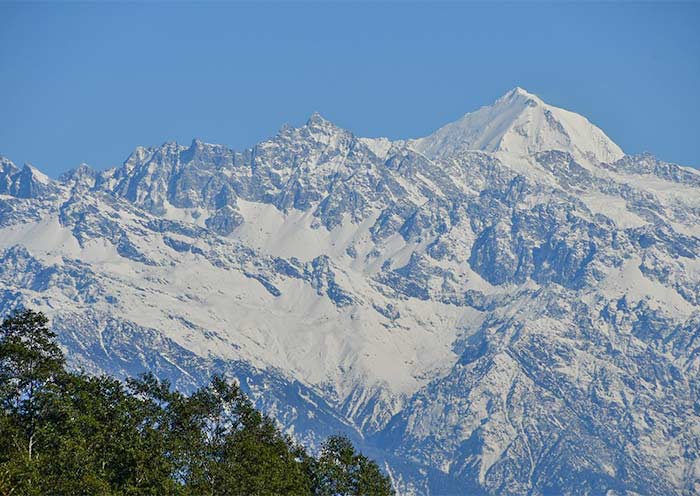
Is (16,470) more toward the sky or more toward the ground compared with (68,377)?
more toward the ground

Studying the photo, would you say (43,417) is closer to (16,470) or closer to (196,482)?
(196,482)

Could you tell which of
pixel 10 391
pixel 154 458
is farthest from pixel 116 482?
pixel 10 391

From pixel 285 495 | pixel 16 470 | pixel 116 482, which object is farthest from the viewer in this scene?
pixel 285 495

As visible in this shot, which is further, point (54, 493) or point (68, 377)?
point (68, 377)

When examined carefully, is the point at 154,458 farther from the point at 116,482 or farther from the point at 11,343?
the point at 11,343

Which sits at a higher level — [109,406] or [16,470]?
[109,406]

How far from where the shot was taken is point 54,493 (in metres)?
155

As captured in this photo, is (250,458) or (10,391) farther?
(250,458)

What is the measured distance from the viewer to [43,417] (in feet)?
593

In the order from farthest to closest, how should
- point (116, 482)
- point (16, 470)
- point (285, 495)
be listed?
point (285, 495), point (116, 482), point (16, 470)

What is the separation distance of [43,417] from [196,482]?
19.8 metres

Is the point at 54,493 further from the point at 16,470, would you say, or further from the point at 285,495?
the point at 285,495

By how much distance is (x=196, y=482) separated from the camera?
589 feet

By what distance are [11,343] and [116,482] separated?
23179 mm
